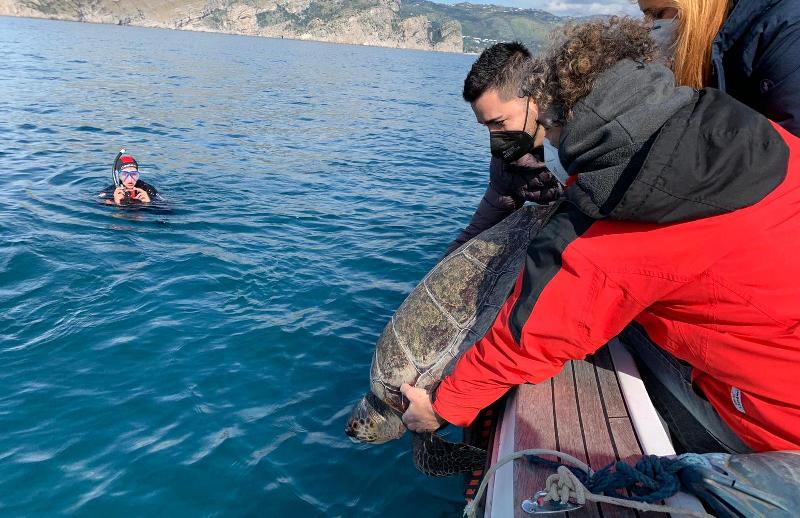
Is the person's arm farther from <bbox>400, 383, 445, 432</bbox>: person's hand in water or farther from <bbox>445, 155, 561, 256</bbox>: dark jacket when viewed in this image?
<bbox>400, 383, 445, 432</bbox>: person's hand in water

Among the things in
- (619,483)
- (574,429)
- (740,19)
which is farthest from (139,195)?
(619,483)

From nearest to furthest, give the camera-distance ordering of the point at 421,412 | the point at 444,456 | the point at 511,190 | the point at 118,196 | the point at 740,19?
the point at 740,19 → the point at 421,412 → the point at 444,456 → the point at 511,190 → the point at 118,196

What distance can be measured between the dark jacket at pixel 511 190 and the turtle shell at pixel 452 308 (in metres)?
0.29

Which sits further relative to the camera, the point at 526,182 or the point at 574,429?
the point at 526,182

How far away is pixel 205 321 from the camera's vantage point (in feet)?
22.8

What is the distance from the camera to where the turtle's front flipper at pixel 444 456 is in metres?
3.71

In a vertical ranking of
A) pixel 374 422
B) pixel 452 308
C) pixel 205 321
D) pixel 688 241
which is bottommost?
pixel 205 321

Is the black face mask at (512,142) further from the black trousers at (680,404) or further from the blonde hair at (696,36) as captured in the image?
the black trousers at (680,404)

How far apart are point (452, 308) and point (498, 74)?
1.59 meters

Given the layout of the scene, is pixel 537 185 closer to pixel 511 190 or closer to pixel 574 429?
pixel 511 190

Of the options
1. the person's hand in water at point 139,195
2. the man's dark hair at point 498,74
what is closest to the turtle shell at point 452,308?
the man's dark hair at point 498,74

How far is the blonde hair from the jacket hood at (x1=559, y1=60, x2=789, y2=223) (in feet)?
2.72

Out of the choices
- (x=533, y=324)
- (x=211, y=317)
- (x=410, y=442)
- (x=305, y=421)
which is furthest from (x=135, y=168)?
(x=533, y=324)

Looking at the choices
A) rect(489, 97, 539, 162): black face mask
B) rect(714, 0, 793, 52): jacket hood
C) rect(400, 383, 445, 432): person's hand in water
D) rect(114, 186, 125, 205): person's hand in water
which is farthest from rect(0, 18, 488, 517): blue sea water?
rect(714, 0, 793, 52): jacket hood
